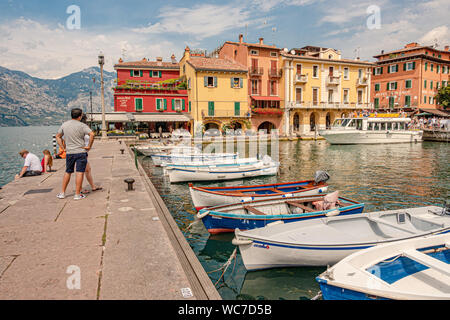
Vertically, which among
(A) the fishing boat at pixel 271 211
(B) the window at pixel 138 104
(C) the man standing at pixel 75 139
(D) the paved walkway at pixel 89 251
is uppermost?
(B) the window at pixel 138 104

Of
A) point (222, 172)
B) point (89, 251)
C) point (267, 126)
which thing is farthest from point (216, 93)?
point (89, 251)

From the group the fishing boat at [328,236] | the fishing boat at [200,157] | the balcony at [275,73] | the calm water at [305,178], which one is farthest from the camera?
the balcony at [275,73]

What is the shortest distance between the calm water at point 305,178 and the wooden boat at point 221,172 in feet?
1.37

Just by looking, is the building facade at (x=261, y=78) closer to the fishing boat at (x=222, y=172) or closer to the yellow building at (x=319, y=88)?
the yellow building at (x=319, y=88)

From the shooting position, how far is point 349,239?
19.1ft

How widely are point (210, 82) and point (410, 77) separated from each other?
3430 centimetres

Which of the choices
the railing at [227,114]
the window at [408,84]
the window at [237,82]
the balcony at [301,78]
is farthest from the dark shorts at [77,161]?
the window at [408,84]

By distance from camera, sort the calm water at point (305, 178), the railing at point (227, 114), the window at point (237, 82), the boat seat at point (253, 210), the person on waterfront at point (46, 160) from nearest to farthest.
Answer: the calm water at point (305, 178) < the boat seat at point (253, 210) < the person on waterfront at point (46, 160) < the railing at point (227, 114) < the window at point (237, 82)

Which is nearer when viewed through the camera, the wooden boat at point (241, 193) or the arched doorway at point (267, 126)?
the wooden boat at point (241, 193)

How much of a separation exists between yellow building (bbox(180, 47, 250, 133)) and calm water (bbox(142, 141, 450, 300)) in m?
17.7

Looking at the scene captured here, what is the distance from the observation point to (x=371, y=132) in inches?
1432

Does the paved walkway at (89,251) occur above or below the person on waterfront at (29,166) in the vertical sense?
below

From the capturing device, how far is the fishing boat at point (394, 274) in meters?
3.48
